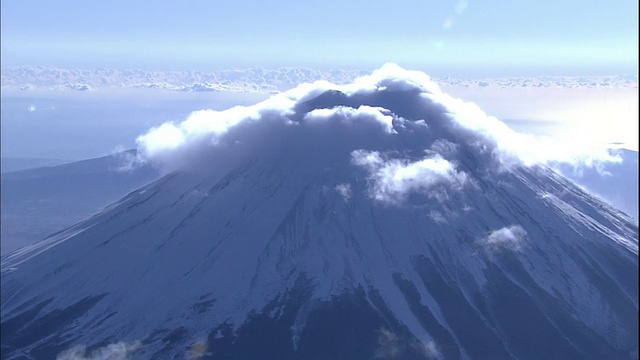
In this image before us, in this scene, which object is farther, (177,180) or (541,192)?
(177,180)

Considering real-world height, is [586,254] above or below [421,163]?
below

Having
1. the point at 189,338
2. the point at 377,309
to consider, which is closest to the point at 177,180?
the point at 189,338

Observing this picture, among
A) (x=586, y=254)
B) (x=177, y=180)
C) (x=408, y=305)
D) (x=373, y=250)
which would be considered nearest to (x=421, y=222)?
(x=373, y=250)

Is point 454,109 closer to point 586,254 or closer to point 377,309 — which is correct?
point 586,254

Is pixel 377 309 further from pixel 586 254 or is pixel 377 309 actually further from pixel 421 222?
pixel 586 254

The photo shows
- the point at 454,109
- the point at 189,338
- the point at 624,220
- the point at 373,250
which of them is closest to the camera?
the point at 189,338

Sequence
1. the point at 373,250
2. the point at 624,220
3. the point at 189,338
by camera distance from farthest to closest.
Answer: the point at 624,220
the point at 373,250
the point at 189,338
